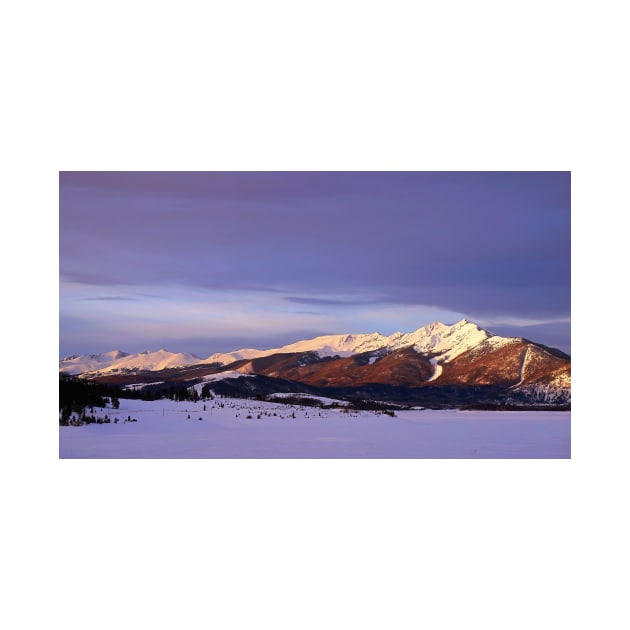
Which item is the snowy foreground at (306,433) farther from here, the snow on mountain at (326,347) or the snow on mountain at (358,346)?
the snow on mountain at (326,347)

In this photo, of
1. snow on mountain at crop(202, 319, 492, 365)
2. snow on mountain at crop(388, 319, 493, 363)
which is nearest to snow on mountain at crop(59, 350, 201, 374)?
snow on mountain at crop(202, 319, 492, 365)

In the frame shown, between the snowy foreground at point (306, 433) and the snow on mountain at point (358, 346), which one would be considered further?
the snow on mountain at point (358, 346)

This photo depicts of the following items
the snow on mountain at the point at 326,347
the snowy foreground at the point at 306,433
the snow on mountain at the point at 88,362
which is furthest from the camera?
the snow on mountain at the point at 326,347

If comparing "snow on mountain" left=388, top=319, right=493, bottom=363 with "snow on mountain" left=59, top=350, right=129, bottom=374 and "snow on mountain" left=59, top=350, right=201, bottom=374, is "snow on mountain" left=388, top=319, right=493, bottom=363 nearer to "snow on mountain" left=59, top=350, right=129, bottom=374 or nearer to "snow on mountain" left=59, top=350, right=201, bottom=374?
"snow on mountain" left=59, top=350, right=201, bottom=374

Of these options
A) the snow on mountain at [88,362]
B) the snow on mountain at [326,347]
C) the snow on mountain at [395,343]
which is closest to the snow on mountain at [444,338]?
the snow on mountain at [395,343]

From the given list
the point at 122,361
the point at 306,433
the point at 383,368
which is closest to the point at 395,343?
the point at 383,368

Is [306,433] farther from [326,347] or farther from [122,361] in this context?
[122,361]
